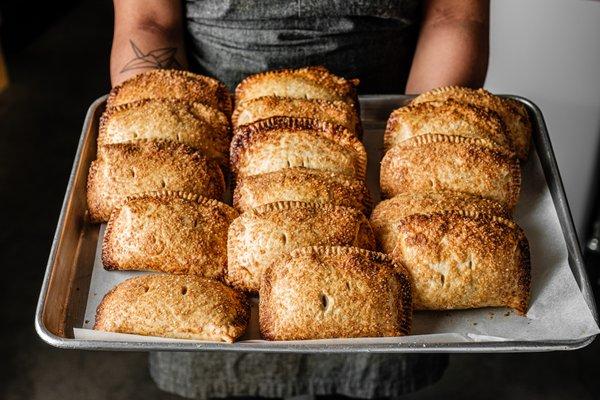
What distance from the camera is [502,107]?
1.68 meters

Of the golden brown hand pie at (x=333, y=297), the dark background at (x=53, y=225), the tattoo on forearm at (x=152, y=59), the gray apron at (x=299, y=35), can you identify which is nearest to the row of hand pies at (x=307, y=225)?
the golden brown hand pie at (x=333, y=297)

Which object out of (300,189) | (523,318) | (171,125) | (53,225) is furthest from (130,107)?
(53,225)

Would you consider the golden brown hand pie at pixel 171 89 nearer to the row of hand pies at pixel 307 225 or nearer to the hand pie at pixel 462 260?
the row of hand pies at pixel 307 225

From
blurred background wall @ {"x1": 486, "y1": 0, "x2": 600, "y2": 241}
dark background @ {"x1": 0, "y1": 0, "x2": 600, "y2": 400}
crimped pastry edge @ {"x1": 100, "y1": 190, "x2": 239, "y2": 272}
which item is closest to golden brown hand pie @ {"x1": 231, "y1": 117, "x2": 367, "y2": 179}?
crimped pastry edge @ {"x1": 100, "y1": 190, "x2": 239, "y2": 272}

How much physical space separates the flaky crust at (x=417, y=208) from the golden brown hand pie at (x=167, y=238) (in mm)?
282

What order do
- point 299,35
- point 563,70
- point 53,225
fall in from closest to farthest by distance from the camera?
point 299,35 → point 563,70 → point 53,225

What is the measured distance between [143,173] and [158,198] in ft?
0.29

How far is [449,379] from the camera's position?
251 centimetres

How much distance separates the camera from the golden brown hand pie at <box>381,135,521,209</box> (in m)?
1.49

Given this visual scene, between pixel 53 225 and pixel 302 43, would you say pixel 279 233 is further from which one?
pixel 53 225

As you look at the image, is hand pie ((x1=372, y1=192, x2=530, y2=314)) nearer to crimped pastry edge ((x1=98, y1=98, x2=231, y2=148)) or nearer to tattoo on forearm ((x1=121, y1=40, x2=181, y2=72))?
crimped pastry edge ((x1=98, y1=98, x2=231, y2=148))

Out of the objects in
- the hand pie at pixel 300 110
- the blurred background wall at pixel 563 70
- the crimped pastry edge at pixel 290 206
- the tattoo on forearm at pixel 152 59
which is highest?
the hand pie at pixel 300 110

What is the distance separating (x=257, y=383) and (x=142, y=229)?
0.92m

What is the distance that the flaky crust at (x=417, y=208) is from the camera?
1407mm
